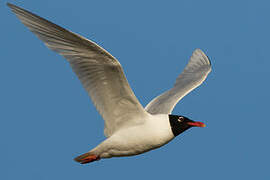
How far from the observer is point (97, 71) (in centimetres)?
693

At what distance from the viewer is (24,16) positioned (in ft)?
20.9

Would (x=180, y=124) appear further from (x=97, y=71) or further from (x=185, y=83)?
(x=185, y=83)

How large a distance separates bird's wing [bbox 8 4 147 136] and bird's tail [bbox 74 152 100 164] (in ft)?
1.34

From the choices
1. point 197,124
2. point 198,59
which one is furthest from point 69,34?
point 198,59

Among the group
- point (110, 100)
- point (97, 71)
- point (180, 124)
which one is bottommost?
point (180, 124)

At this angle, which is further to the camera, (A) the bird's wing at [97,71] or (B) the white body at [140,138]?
(B) the white body at [140,138]

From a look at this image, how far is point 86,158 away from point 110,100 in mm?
1049

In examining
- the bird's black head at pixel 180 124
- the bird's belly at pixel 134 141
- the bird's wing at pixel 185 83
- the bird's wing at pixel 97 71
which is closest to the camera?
the bird's wing at pixel 97 71

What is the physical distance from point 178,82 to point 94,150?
2919 millimetres

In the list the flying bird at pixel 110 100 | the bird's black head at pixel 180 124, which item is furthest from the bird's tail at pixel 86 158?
the bird's black head at pixel 180 124

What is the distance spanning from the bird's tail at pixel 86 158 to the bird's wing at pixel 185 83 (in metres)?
1.57

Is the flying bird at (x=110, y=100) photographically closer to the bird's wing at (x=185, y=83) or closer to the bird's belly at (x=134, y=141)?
the bird's belly at (x=134, y=141)

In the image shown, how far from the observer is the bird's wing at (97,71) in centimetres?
652

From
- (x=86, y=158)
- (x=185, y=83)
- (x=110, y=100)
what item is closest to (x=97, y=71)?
(x=110, y=100)
